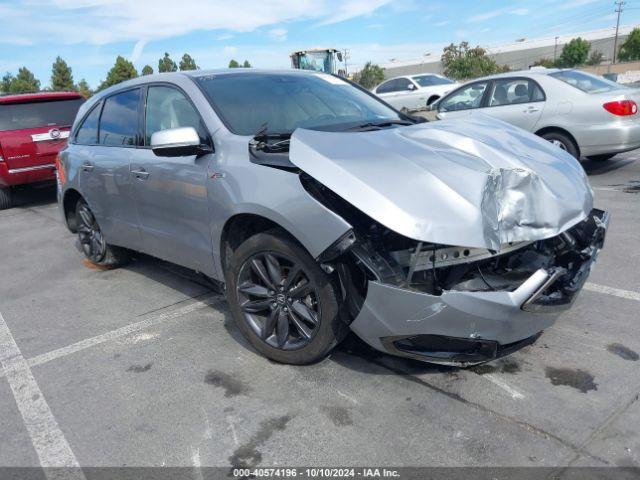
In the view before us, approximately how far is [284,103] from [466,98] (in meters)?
6.14

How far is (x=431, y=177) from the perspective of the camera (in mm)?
2604

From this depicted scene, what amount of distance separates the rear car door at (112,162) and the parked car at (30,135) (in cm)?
438

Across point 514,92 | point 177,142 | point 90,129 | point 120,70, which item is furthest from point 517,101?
point 120,70

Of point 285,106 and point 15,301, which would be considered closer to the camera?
point 285,106

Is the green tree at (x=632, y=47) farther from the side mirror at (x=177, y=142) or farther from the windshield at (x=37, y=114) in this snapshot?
the side mirror at (x=177, y=142)

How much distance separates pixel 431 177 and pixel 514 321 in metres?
0.81

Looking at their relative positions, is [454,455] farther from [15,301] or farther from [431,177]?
[15,301]

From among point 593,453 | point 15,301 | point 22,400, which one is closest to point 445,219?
point 593,453

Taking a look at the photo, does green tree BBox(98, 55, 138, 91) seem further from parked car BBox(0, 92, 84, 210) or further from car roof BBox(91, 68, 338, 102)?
car roof BBox(91, 68, 338, 102)

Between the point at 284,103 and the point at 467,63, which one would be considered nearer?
the point at 284,103

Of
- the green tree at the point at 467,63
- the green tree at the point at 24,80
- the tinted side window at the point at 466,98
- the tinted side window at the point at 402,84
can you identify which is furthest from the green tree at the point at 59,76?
the tinted side window at the point at 466,98

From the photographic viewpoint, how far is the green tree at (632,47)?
2662 inches

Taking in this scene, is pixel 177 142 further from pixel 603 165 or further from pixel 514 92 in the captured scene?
pixel 603 165

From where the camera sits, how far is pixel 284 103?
12.5ft
